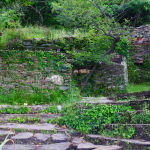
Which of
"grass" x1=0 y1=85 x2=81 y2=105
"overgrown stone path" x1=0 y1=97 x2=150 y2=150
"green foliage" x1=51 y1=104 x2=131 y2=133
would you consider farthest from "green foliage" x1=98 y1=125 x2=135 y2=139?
"grass" x1=0 y1=85 x2=81 y2=105

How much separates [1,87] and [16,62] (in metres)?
0.97

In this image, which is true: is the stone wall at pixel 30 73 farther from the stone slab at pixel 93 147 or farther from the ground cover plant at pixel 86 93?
the stone slab at pixel 93 147

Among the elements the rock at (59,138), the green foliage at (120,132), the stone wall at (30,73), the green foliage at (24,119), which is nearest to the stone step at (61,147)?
the rock at (59,138)

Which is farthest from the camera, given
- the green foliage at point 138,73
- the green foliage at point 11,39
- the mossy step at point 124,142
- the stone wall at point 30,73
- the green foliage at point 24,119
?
the green foliage at point 138,73

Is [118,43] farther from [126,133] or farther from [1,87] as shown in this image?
[1,87]

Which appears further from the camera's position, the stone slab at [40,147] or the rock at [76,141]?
the rock at [76,141]

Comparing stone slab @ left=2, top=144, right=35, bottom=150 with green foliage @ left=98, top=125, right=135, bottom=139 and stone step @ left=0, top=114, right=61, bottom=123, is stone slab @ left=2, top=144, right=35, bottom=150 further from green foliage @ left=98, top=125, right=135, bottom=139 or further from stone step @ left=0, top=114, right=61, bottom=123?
green foliage @ left=98, top=125, right=135, bottom=139

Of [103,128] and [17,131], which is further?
[103,128]

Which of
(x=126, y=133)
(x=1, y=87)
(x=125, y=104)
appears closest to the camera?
(x=126, y=133)

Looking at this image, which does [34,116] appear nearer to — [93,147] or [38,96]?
[38,96]

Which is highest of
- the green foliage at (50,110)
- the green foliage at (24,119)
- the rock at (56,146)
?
the green foliage at (50,110)

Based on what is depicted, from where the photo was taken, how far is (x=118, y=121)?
3816mm

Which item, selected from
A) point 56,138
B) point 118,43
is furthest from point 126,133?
point 118,43

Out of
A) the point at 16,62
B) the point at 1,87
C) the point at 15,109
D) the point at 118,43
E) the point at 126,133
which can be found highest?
the point at 118,43
